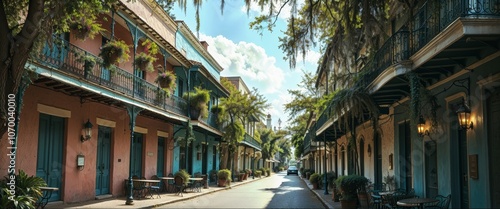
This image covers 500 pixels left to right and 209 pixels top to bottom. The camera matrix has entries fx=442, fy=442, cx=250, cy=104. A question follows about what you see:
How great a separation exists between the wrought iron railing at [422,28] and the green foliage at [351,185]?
81.5 inches

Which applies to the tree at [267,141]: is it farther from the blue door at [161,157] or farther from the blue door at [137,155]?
the blue door at [137,155]

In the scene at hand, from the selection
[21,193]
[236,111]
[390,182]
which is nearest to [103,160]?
[21,193]

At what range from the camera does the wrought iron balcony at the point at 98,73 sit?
1066cm

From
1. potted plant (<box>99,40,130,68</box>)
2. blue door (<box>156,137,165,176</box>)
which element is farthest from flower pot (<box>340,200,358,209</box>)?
blue door (<box>156,137,165,176</box>)

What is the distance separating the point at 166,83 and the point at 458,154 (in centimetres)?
1169

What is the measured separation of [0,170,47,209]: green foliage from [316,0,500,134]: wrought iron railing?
25.1ft

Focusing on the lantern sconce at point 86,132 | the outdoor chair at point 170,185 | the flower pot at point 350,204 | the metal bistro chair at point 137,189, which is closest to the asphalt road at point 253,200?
the metal bistro chair at point 137,189

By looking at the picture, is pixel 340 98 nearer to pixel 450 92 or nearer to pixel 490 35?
pixel 450 92

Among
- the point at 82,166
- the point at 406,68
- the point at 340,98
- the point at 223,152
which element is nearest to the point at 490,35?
the point at 406,68

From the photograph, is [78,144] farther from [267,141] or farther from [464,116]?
[267,141]

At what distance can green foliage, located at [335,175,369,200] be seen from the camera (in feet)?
43.6

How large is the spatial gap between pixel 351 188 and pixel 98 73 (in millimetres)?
8383

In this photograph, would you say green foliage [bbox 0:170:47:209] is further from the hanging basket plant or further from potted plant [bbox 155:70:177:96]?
potted plant [bbox 155:70:177:96]

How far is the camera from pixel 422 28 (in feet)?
29.4
